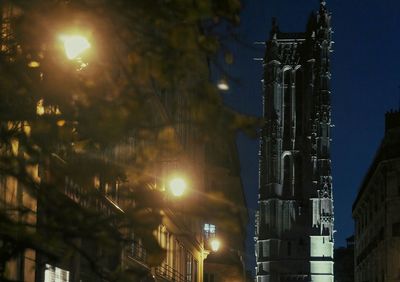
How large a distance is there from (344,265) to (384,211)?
76.6 metres

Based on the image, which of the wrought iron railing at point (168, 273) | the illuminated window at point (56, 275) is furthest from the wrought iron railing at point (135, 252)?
the illuminated window at point (56, 275)

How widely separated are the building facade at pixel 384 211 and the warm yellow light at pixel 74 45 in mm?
59874

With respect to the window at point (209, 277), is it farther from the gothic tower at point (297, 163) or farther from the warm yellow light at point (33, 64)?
the gothic tower at point (297, 163)

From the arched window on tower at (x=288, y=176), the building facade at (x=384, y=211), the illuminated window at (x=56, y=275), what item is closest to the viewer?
the illuminated window at (x=56, y=275)

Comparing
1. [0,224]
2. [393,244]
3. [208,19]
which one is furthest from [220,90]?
[393,244]

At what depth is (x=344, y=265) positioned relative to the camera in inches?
5714

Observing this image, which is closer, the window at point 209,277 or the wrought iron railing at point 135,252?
the wrought iron railing at point 135,252

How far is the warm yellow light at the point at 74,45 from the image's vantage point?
9.27 metres

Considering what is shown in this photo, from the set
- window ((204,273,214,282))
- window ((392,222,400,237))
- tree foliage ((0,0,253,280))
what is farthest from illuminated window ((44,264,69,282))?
window ((392,222,400,237))

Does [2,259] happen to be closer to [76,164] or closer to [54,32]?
[76,164]

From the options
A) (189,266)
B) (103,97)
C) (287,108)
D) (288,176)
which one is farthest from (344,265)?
(103,97)

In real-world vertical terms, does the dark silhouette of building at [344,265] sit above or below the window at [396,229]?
above

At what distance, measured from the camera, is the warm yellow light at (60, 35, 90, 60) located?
9.27 m

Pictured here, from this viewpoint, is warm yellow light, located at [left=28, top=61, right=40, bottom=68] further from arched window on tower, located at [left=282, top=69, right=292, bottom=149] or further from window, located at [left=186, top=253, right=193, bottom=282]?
arched window on tower, located at [left=282, top=69, right=292, bottom=149]
